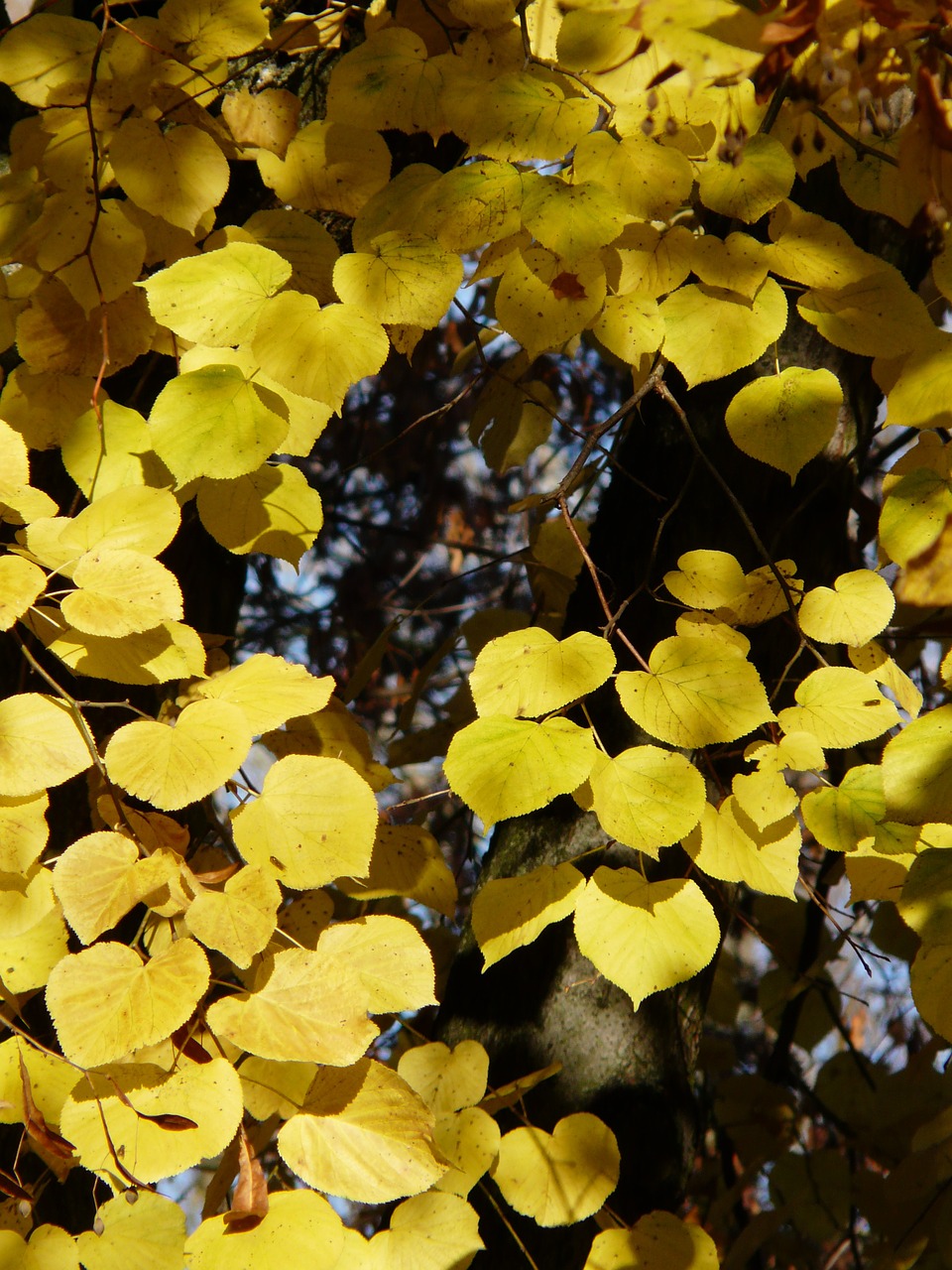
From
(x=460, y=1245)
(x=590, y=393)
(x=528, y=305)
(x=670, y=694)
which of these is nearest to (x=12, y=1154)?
(x=460, y=1245)

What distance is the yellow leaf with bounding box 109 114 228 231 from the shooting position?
2.54ft

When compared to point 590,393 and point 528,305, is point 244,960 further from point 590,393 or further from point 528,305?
point 590,393

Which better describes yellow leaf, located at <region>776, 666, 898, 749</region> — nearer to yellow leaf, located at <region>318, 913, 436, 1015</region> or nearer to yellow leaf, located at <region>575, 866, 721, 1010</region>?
yellow leaf, located at <region>575, 866, 721, 1010</region>

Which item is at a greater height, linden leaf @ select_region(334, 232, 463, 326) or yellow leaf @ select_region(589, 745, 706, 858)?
linden leaf @ select_region(334, 232, 463, 326)

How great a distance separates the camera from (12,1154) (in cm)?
99

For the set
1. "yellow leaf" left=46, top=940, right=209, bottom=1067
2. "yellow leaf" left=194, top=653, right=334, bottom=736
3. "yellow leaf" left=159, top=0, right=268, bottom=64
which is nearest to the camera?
"yellow leaf" left=46, top=940, right=209, bottom=1067

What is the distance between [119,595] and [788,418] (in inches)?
19.6

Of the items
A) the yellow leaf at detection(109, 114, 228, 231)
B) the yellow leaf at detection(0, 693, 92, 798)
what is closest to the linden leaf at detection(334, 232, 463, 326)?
the yellow leaf at detection(109, 114, 228, 231)

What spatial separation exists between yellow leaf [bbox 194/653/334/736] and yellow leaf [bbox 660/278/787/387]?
14.0 inches

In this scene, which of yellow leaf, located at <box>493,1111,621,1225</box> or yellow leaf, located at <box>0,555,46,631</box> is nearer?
yellow leaf, located at <box>0,555,46,631</box>

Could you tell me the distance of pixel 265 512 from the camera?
0.82m

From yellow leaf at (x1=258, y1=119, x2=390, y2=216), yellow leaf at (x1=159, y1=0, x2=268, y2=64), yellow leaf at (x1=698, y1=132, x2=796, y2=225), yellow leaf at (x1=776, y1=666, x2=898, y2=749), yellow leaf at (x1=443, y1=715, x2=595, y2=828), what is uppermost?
yellow leaf at (x1=159, y1=0, x2=268, y2=64)

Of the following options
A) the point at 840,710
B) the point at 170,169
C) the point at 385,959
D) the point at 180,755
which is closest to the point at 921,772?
the point at 840,710

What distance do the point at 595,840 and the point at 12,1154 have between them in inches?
25.4
